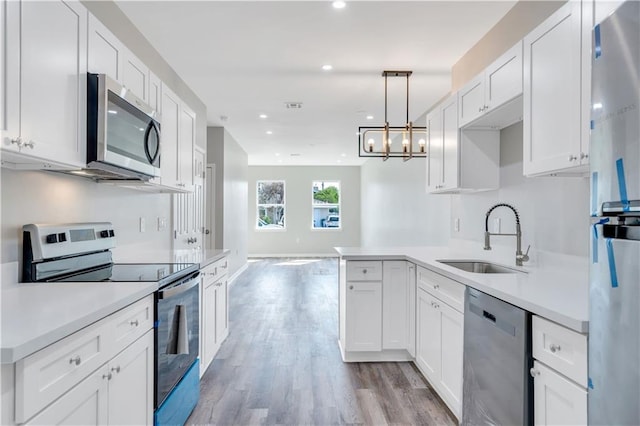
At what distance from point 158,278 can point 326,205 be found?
9707 mm

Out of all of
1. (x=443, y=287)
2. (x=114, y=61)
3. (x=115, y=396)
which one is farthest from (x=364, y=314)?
(x=114, y=61)

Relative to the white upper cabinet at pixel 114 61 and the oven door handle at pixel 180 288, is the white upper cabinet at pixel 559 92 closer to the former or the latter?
the oven door handle at pixel 180 288

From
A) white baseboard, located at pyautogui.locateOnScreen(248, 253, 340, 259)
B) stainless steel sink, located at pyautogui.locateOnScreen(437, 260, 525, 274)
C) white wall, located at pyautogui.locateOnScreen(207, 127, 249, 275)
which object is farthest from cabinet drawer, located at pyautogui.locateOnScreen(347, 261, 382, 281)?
white baseboard, located at pyautogui.locateOnScreen(248, 253, 340, 259)

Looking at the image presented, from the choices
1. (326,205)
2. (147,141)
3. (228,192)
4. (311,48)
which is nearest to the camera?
(147,141)

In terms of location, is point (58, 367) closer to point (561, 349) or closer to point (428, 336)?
point (561, 349)

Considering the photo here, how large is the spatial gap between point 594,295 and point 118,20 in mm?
3202

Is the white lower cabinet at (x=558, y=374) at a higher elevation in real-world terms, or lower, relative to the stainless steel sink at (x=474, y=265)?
lower

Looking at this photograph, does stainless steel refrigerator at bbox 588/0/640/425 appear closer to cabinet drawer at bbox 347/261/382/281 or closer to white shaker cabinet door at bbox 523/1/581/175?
white shaker cabinet door at bbox 523/1/581/175

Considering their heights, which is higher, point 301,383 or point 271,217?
point 271,217

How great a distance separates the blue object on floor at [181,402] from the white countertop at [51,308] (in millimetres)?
632

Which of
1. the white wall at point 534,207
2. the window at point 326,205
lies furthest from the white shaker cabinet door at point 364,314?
the window at point 326,205

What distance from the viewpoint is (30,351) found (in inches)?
37.7

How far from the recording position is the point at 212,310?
3.02 m

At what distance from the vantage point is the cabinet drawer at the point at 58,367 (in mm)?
956
